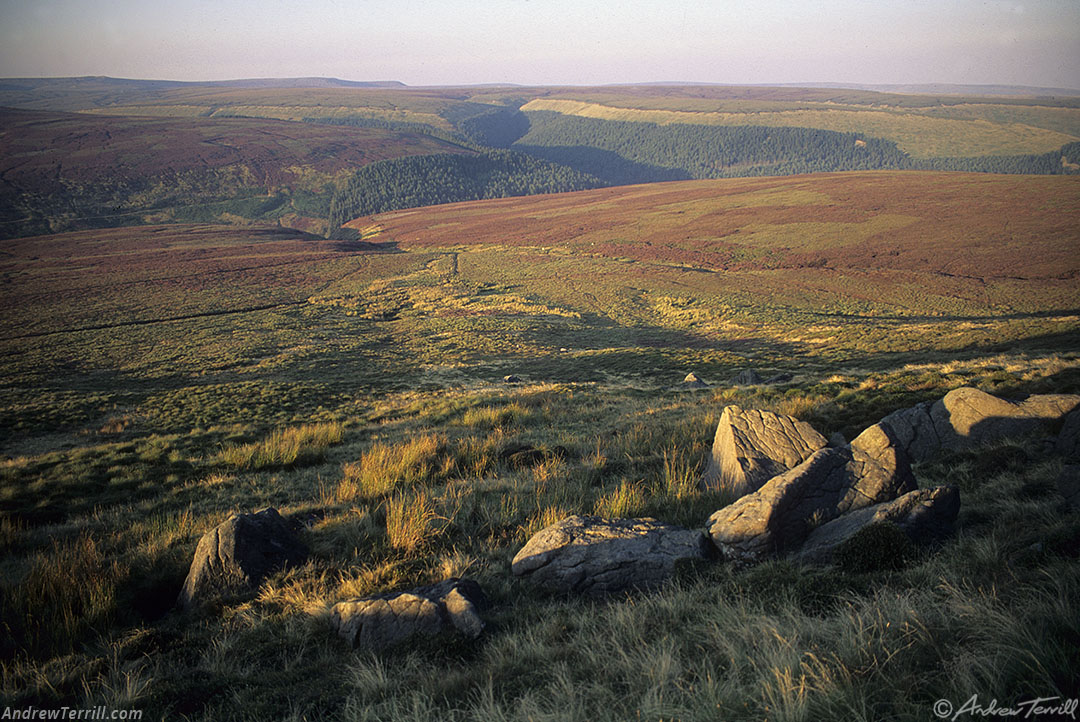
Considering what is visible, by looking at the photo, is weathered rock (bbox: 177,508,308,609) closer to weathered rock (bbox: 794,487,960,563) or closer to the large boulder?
weathered rock (bbox: 794,487,960,563)

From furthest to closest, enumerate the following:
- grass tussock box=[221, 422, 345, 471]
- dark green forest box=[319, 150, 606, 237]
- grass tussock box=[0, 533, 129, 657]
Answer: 1. dark green forest box=[319, 150, 606, 237]
2. grass tussock box=[221, 422, 345, 471]
3. grass tussock box=[0, 533, 129, 657]

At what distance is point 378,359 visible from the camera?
34938mm

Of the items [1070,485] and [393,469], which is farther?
[393,469]

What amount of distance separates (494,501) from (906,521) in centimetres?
515

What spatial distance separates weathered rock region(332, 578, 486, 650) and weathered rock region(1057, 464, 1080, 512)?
19.9 feet

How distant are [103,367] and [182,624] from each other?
36.3 m

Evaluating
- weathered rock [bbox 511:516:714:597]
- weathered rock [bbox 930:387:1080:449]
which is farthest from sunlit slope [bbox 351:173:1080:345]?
weathered rock [bbox 511:516:714:597]

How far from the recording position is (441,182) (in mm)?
155125

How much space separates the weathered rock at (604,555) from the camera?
5887 mm

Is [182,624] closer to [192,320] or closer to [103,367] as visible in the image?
[103,367]

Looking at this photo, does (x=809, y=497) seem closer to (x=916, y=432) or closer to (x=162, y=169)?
(x=916, y=432)

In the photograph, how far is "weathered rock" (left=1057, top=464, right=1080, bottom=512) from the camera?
586 cm

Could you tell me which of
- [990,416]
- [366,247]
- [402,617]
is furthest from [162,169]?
[990,416]

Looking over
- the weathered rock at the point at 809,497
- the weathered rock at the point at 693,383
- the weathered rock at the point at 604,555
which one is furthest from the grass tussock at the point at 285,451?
the weathered rock at the point at 693,383
